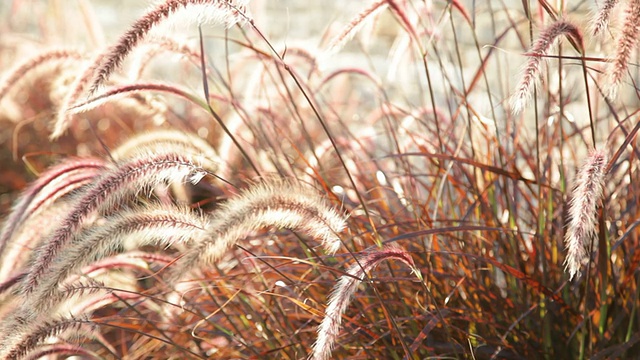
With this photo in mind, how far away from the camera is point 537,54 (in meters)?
1.06

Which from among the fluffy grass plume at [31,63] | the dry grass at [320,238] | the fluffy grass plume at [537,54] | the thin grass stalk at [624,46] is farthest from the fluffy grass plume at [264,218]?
the fluffy grass plume at [31,63]

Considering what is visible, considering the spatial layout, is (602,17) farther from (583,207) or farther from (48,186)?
(48,186)

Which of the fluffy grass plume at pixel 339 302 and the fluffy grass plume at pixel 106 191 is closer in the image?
the fluffy grass plume at pixel 339 302

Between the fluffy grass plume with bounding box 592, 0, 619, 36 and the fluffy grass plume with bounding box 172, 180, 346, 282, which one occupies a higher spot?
the fluffy grass plume with bounding box 592, 0, 619, 36

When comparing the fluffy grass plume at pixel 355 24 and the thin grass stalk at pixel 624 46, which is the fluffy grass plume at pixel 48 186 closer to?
the fluffy grass plume at pixel 355 24

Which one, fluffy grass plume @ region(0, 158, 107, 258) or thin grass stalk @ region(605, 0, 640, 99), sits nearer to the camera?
thin grass stalk @ region(605, 0, 640, 99)

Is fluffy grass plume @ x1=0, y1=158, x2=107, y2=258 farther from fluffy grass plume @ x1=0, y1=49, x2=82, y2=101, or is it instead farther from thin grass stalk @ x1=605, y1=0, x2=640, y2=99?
thin grass stalk @ x1=605, y1=0, x2=640, y2=99

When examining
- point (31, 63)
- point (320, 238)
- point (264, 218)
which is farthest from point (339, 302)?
point (31, 63)

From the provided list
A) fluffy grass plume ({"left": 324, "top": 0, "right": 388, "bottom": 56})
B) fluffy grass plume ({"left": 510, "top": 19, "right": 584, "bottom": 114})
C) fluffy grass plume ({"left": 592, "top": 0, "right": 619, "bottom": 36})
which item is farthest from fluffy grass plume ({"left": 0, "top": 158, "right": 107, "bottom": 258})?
fluffy grass plume ({"left": 592, "top": 0, "right": 619, "bottom": 36})

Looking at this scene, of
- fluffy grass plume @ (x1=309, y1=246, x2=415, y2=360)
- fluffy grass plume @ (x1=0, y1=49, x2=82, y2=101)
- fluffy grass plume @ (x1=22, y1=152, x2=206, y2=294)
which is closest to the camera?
fluffy grass plume @ (x1=309, y1=246, x2=415, y2=360)

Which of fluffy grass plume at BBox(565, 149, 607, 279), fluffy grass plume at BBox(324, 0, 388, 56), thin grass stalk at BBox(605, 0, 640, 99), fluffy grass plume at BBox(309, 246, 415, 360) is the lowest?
fluffy grass plume at BBox(309, 246, 415, 360)

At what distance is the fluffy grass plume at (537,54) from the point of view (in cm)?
105

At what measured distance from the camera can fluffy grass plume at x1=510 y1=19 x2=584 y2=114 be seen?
41.4 inches

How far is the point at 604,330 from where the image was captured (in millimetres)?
1493
